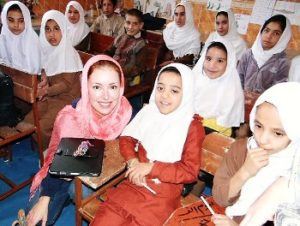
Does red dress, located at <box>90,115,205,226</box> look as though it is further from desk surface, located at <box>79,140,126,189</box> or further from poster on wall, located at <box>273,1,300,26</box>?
poster on wall, located at <box>273,1,300,26</box>

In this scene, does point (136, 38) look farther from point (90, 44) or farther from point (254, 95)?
point (254, 95)

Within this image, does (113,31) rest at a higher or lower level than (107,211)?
higher

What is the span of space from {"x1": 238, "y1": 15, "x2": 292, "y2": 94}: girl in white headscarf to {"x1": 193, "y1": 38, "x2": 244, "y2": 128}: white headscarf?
40.5 inches

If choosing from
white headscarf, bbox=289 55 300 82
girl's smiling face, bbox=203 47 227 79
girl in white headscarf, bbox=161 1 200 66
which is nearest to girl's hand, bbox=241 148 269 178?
girl's smiling face, bbox=203 47 227 79

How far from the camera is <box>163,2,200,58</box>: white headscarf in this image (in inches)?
200

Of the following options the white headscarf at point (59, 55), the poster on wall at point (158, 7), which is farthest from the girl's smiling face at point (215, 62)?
the poster on wall at point (158, 7)

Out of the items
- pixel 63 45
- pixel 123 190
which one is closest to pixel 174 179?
pixel 123 190

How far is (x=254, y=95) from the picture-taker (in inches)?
106

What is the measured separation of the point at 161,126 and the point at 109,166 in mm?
393

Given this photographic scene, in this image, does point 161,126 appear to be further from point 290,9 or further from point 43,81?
point 290,9

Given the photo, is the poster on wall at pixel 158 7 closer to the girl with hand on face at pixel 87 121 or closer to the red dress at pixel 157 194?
the girl with hand on face at pixel 87 121

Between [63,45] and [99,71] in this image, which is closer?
[99,71]

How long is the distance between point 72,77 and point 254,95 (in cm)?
179

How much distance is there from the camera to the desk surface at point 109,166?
1.42m
